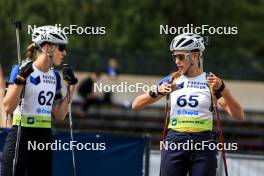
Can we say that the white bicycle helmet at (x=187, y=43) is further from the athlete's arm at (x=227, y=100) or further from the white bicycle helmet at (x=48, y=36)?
the white bicycle helmet at (x=48, y=36)

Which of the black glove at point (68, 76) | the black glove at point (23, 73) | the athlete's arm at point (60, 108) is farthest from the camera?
the athlete's arm at point (60, 108)

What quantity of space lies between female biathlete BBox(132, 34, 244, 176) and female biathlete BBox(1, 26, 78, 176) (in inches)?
36.1

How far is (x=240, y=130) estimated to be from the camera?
808 inches

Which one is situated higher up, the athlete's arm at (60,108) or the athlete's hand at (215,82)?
the athlete's hand at (215,82)

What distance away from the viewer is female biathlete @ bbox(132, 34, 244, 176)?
763cm

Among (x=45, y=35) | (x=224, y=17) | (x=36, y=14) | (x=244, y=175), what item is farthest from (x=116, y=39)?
(x=45, y=35)

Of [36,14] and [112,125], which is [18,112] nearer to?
[112,125]

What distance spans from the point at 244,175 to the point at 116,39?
1933cm

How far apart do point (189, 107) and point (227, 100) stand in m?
0.37

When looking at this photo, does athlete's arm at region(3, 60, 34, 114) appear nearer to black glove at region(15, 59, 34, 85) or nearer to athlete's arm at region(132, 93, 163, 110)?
black glove at region(15, 59, 34, 85)

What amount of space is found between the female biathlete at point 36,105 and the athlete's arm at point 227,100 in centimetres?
152

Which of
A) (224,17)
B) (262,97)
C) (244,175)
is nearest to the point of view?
(244,175)

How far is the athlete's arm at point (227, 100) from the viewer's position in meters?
7.59
